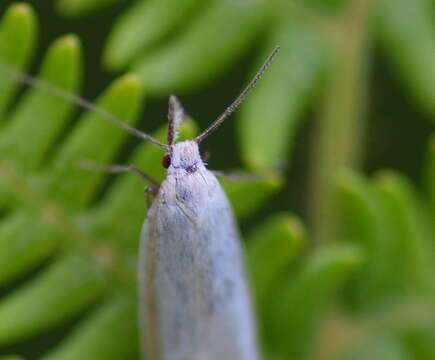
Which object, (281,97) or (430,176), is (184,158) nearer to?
(281,97)

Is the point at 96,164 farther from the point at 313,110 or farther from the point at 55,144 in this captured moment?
the point at 313,110

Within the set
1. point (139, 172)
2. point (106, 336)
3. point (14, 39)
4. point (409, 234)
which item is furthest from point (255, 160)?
point (14, 39)

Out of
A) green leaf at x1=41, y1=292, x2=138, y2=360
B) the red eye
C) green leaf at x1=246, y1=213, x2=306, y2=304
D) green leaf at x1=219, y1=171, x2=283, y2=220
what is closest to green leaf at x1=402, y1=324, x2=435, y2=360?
green leaf at x1=246, y1=213, x2=306, y2=304

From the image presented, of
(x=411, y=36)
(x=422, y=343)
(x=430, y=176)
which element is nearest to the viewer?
(x=422, y=343)

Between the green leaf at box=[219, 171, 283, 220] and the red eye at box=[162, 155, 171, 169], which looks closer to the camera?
the red eye at box=[162, 155, 171, 169]

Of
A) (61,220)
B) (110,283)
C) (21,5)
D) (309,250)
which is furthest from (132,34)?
(309,250)

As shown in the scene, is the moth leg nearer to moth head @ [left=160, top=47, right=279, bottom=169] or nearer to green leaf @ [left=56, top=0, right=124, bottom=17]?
moth head @ [left=160, top=47, right=279, bottom=169]

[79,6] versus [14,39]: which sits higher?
[79,6]
